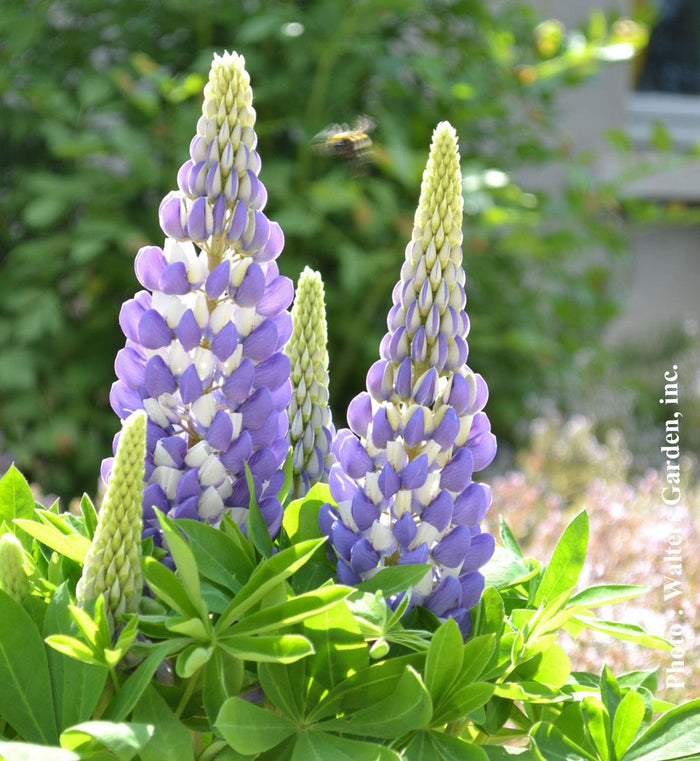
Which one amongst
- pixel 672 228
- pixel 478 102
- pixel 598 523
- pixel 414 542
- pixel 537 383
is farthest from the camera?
pixel 672 228

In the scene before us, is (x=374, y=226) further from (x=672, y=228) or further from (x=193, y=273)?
(x=672, y=228)

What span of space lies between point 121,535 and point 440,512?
190 mm

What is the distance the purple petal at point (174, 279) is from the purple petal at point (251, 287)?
33mm

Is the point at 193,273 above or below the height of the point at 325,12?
above

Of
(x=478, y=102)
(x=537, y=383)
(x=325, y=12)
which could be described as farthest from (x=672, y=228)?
(x=325, y=12)

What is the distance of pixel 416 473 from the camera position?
2.01 ft

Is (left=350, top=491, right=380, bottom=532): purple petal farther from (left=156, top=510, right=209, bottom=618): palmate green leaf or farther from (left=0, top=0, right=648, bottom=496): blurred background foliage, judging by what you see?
(left=0, top=0, right=648, bottom=496): blurred background foliage

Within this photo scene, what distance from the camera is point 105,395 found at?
304cm

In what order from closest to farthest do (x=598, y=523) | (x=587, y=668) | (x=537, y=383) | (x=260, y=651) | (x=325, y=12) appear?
(x=260, y=651) < (x=587, y=668) < (x=598, y=523) < (x=325, y=12) < (x=537, y=383)

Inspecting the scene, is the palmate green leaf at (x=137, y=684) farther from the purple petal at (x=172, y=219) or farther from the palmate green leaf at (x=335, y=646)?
the purple petal at (x=172, y=219)

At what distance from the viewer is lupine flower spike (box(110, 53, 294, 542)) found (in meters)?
0.62

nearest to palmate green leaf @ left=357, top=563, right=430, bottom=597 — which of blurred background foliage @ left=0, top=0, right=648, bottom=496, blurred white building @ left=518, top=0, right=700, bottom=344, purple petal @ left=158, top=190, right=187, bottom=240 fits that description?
purple petal @ left=158, top=190, right=187, bottom=240

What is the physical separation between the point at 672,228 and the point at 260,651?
5.77 m

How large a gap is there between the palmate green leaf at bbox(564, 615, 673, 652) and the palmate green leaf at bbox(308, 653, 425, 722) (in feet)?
0.43
